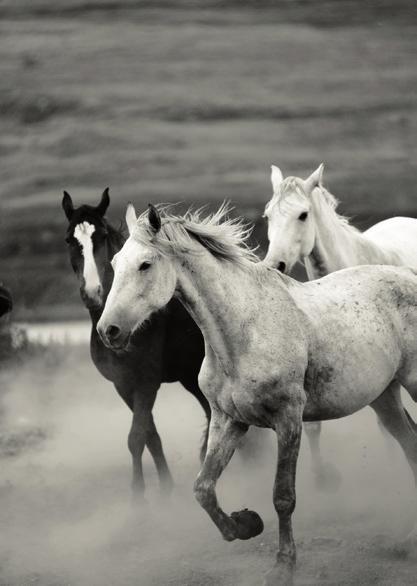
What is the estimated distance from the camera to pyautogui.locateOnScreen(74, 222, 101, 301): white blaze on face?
5996 mm

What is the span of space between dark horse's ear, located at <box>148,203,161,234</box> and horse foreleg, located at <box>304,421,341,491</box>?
112 inches

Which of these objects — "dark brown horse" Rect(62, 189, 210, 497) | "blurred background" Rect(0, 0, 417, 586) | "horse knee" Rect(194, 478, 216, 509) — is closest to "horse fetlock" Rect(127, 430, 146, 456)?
"dark brown horse" Rect(62, 189, 210, 497)

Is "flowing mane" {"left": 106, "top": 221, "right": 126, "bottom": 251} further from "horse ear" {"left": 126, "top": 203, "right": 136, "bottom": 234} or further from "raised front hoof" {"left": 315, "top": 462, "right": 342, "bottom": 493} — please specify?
"raised front hoof" {"left": 315, "top": 462, "right": 342, "bottom": 493}

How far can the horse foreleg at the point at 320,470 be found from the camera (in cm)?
660

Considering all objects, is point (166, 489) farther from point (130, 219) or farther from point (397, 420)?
point (130, 219)

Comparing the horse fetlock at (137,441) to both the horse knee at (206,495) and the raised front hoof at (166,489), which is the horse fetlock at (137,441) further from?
the horse knee at (206,495)

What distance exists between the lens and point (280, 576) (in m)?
4.29

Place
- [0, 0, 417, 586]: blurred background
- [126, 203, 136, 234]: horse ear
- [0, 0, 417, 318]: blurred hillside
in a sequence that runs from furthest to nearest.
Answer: [0, 0, 417, 318]: blurred hillside < [0, 0, 417, 586]: blurred background < [126, 203, 136, 234]: horse ear

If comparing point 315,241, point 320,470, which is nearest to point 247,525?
point 320,470

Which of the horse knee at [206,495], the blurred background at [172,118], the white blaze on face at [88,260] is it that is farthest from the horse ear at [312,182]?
the blurred background at [172,118]

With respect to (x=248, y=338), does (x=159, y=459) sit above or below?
below

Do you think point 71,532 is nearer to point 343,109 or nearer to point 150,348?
point 150,348

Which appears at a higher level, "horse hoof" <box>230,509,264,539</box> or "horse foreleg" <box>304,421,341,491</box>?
"horse hoof" <box>230,509,264,539</box>

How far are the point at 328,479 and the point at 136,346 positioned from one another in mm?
1587
